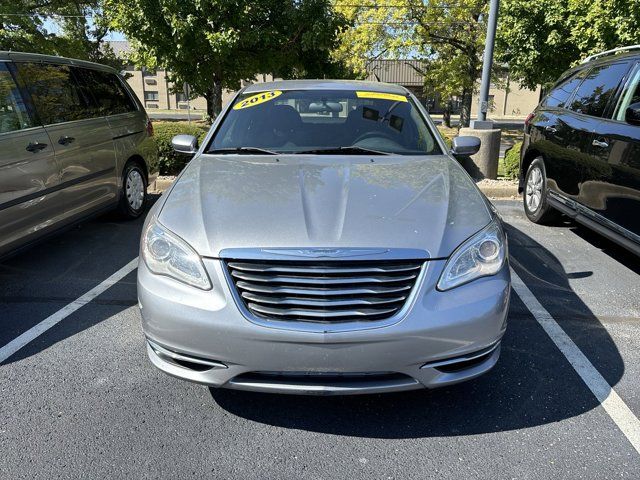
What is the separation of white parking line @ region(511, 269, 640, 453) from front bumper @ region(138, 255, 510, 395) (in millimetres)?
819

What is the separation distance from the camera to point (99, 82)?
572 centimetres

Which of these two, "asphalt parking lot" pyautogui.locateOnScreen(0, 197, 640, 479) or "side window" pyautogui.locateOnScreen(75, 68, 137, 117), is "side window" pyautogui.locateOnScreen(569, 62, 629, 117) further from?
"side window" pyautogui.locateOnScreen(75, 68, 137, 117)

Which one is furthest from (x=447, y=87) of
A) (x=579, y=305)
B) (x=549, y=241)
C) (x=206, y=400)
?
(x=206, y=400)

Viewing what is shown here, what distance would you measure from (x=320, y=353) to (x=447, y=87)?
27.4 metres

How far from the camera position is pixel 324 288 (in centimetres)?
229

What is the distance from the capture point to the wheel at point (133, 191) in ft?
19.6

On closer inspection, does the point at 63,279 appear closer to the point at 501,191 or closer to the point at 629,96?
the point at 629,96

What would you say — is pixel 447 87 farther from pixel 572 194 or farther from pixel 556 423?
pixel 556 423

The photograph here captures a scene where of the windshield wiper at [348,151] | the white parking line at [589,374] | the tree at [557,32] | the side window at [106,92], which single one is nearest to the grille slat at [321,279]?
the white parking line at [589,374]

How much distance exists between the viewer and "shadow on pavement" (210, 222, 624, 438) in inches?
102

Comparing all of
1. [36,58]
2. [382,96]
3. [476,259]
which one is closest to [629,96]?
[382,96]

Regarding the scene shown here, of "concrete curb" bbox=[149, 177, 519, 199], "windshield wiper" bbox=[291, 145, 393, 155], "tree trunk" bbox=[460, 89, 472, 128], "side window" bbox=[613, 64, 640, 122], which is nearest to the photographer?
"windshield wiper" bbox=[291, 145, 393, 155]

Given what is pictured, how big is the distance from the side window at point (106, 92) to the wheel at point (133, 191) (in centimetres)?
66

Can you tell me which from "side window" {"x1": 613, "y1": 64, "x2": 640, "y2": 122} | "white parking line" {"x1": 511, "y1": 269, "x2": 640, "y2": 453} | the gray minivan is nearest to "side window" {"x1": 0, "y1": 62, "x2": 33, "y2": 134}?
the gray minivan
